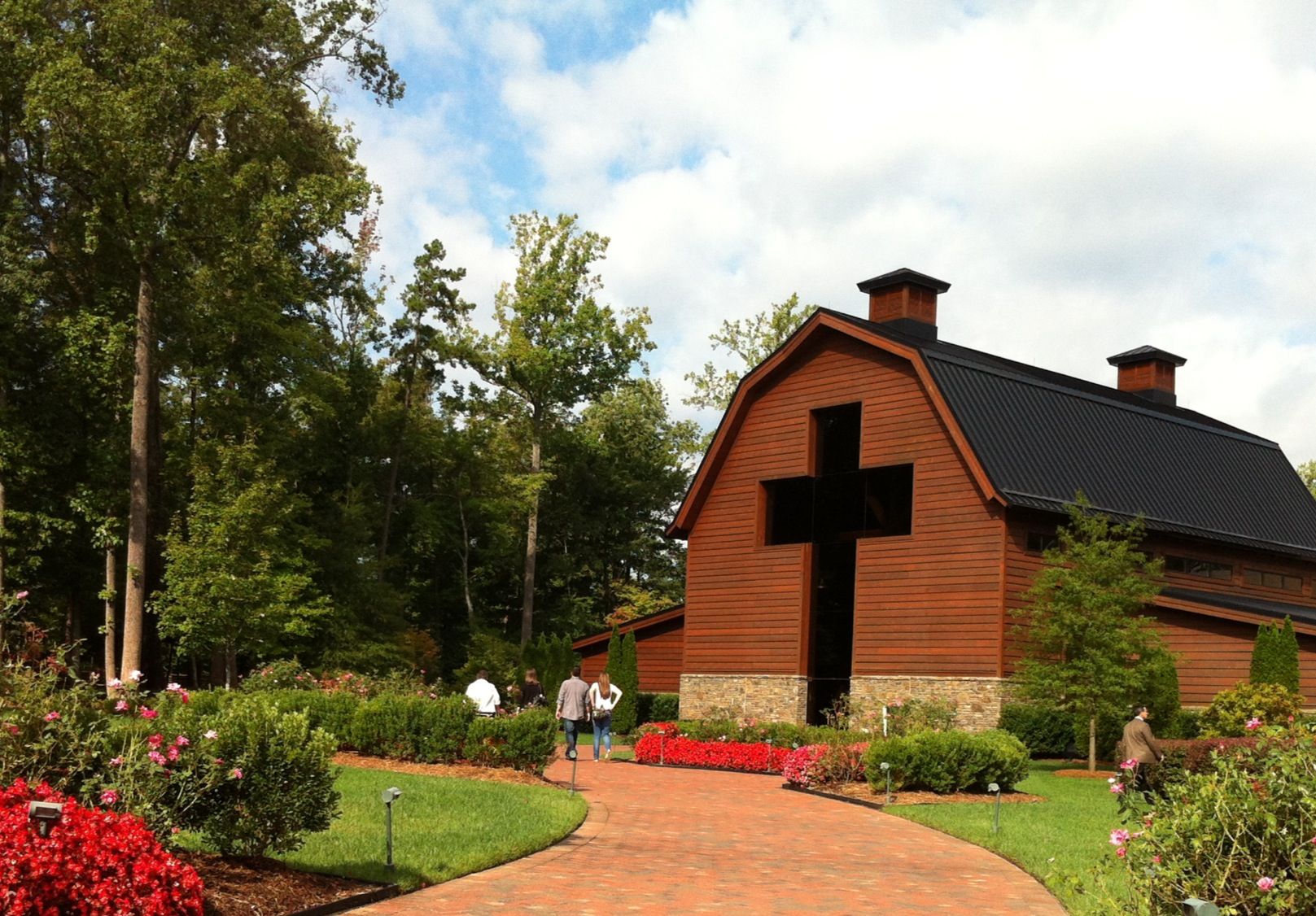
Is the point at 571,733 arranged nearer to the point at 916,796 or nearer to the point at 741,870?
the point at 916,796

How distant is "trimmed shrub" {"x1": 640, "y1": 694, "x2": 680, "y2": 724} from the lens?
128ft

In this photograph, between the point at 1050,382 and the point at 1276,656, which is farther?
the point at 1050,382

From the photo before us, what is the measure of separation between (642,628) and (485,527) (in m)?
18.7

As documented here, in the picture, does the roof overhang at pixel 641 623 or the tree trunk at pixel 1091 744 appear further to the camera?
the roof overhang at pixel 641 623

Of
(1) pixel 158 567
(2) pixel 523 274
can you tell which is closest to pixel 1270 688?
(1) pixel 158 567

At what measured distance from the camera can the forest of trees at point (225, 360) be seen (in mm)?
31062

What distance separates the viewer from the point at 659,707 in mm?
39094

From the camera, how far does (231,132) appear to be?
34969 mm

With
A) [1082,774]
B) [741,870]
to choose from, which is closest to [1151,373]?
[1082,774]

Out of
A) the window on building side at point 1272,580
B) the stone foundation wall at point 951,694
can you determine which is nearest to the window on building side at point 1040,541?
the stone foundation wall at point 951,694

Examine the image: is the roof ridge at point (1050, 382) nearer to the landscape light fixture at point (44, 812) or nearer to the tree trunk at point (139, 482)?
the tree trunk at point (139, 482)

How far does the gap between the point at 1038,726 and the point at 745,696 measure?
8.11 meters

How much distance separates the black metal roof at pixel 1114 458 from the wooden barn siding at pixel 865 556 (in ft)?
3.08

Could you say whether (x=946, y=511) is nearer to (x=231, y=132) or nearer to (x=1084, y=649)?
(x=1084, y=649)
